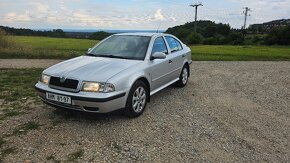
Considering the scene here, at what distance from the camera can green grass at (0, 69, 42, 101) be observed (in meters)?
7.08

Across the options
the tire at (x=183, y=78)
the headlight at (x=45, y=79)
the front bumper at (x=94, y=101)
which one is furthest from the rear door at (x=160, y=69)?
the headlight at (x=45, y=79)

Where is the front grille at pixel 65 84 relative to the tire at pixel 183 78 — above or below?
above

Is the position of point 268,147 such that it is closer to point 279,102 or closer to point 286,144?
point 286,144

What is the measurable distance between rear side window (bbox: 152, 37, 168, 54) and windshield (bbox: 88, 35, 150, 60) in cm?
18

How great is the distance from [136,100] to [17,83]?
437 cm

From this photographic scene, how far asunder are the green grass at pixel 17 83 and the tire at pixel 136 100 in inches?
109

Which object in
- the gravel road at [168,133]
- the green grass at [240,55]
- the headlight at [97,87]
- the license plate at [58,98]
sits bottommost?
the green grass at [240,55]

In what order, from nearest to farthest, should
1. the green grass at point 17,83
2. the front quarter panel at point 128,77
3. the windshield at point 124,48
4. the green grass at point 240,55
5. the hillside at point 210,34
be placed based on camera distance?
1. the front quarter panel at point 128,77
2. the windshield at point 124,48
3. the green grass at point 17,83
4. the green grass at point 240,55
5. the hillside at point 210,34

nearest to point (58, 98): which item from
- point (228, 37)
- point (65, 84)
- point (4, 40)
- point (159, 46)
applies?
point (65, 84)

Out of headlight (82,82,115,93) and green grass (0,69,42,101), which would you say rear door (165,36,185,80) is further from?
green grass (0,69,42,101)

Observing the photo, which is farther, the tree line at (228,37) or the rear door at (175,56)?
the tree line at (228,37)

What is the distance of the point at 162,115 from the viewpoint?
596cm

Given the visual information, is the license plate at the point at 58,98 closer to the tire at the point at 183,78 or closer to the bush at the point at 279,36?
the tire at the point at 183,78

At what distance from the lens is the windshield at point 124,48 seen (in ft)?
20.5
